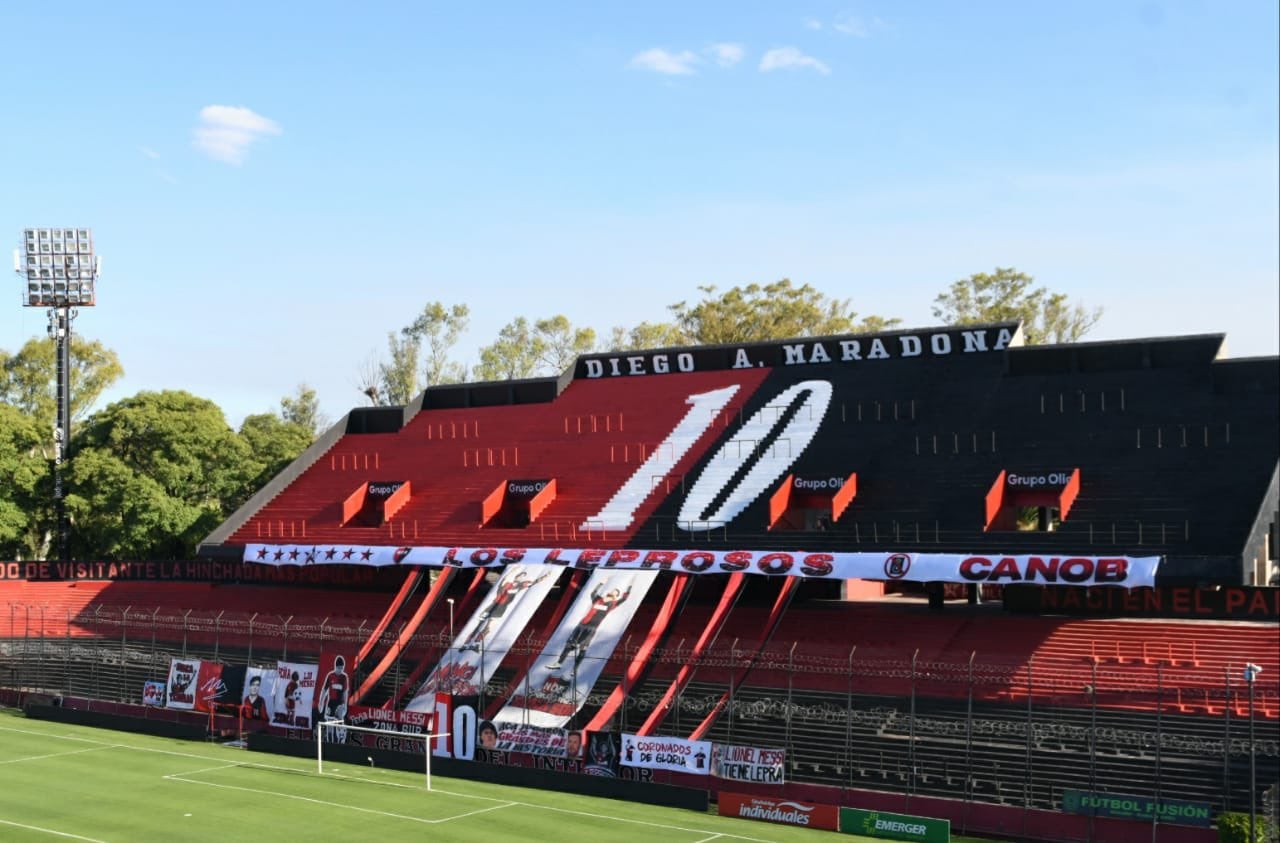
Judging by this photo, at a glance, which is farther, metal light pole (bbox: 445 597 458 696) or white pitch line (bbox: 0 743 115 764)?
metal light pole (bbox: 445 597 458 696)

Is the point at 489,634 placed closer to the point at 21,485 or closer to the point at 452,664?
the point at 452,664

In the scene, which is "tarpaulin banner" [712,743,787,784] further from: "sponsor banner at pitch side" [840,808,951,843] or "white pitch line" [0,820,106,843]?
"white pitch line" [0,820,106,843]

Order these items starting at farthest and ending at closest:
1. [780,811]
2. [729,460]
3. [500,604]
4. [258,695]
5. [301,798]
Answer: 1. [729,460]
2. [500,604]
3. [258,695]
4. [301,798]
5. [780,811]

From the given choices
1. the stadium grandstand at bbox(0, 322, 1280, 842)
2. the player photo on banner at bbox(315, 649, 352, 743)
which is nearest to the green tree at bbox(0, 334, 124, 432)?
the stadium grandstand at bbox(0, 322, 1280, 842)

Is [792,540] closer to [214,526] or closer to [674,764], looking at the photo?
[674,764]

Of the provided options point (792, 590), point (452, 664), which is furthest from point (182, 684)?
point (792, 590)

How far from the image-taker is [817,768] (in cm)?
3625

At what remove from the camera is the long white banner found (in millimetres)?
37625

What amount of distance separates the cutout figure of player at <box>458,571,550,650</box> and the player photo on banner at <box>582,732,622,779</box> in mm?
7568

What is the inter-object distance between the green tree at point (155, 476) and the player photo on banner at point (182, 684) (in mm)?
19203

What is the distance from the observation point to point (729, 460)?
50812 mm

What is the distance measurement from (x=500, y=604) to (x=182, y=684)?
1217 cm

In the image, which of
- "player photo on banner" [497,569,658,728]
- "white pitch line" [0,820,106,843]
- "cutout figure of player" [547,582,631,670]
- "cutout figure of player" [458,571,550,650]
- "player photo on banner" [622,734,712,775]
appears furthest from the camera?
"cutout figure of player" [458,571,550,650]

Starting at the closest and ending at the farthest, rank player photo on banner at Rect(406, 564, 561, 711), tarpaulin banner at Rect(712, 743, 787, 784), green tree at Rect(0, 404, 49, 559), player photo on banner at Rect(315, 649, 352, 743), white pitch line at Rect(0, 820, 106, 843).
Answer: white pitch line at Rect(0, 820, 106, 843) → tarpaulin banner at Rect(712, 743, 787, 784) → player photo on banner at Rect(406, 564, 561, 711) → player photo on banner at Rect(315, 649, 352, 743) → green tree at Rect(0, 404, 49, 559)
